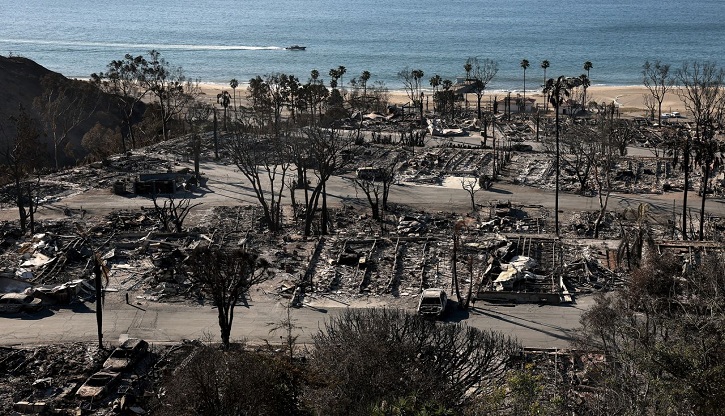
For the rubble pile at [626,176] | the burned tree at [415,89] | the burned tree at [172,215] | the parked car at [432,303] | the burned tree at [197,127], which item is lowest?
the parked car at [432,303]

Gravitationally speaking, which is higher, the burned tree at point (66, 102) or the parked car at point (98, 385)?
the burned tree at point (66, 102)

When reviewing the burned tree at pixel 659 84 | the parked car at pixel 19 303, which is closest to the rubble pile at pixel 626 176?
the burned tree at pixel 659 84

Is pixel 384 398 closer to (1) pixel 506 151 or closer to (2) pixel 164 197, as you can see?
(2) pixel 164 197

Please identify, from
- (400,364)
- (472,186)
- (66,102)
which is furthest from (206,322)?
(66,102)

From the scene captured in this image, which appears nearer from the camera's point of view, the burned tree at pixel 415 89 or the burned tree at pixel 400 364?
the burned tree at pixel 400 364

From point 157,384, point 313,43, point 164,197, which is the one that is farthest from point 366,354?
point 313,43

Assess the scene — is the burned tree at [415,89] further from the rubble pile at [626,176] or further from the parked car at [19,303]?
the parked car at [19,303]
